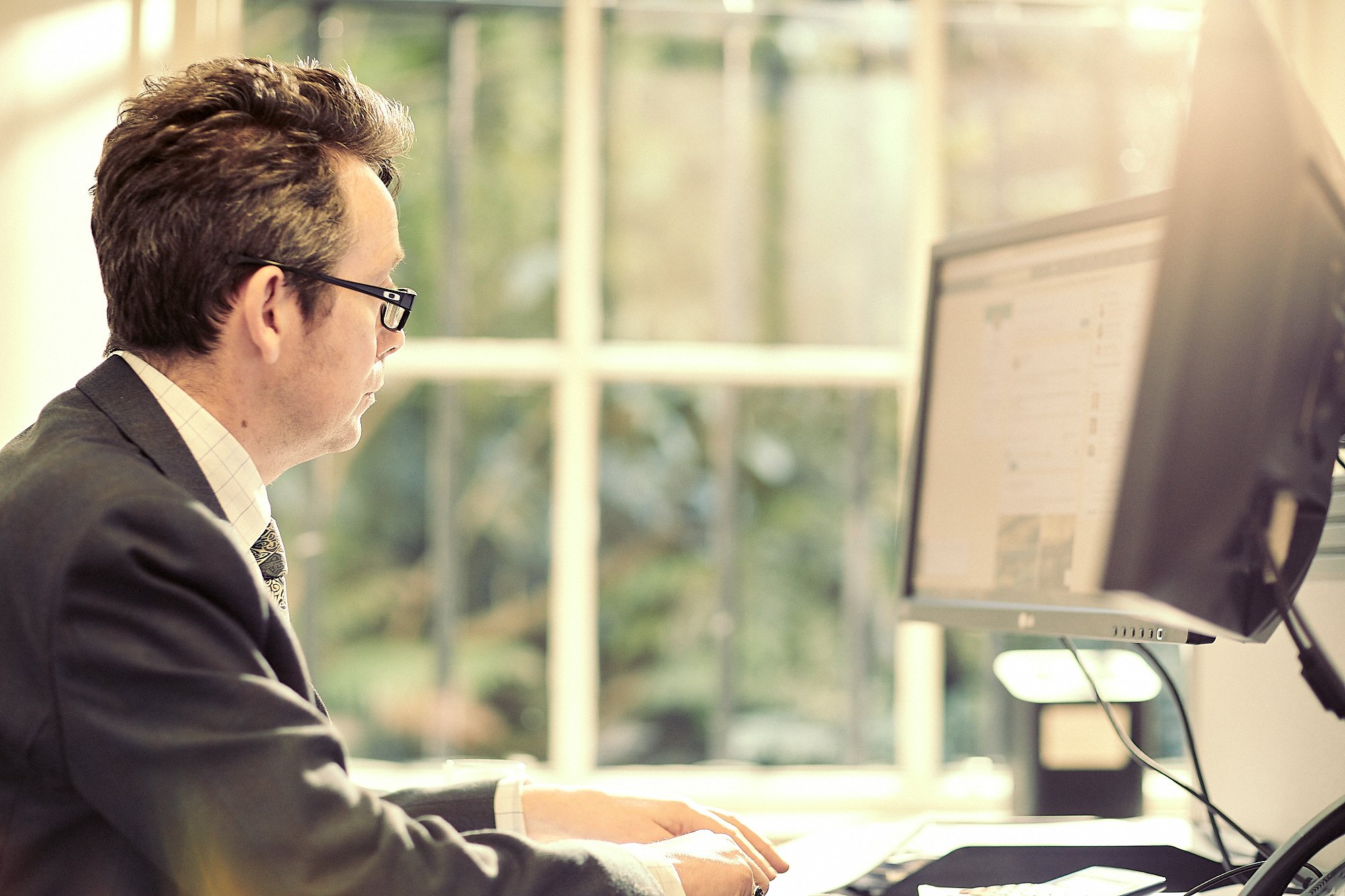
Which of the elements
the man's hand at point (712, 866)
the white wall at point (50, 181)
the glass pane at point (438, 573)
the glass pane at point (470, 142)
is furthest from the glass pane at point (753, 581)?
the man's hand at point (712, 866)

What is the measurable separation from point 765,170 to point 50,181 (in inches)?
57.3

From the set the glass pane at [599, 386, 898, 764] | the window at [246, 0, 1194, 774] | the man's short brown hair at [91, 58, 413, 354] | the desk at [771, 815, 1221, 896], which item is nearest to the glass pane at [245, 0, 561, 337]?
the window at [246, 0, 1194, 774]

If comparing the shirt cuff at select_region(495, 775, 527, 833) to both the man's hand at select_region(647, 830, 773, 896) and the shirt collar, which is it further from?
the shirt collar

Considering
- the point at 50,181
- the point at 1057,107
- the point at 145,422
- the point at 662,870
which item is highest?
the point at 1057,107

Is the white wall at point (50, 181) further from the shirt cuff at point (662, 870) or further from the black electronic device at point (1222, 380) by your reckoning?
the black electronic device at point (1222, 380)

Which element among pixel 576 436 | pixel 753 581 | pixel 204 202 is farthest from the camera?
pixel 753 581

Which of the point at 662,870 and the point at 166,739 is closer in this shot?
the point at 166,739

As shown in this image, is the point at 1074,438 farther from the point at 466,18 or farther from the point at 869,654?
the point at 466,18

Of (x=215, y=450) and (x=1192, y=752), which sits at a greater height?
(x=215, y=450)

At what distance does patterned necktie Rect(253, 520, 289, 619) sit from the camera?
1154 mm

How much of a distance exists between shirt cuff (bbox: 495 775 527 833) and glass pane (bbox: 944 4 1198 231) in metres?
1.82

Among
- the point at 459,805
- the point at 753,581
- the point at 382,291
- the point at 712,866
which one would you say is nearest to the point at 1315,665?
the point at 712,866

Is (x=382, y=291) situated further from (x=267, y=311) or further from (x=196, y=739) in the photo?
(x=196, y=739)

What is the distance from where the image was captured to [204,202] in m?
0.99
